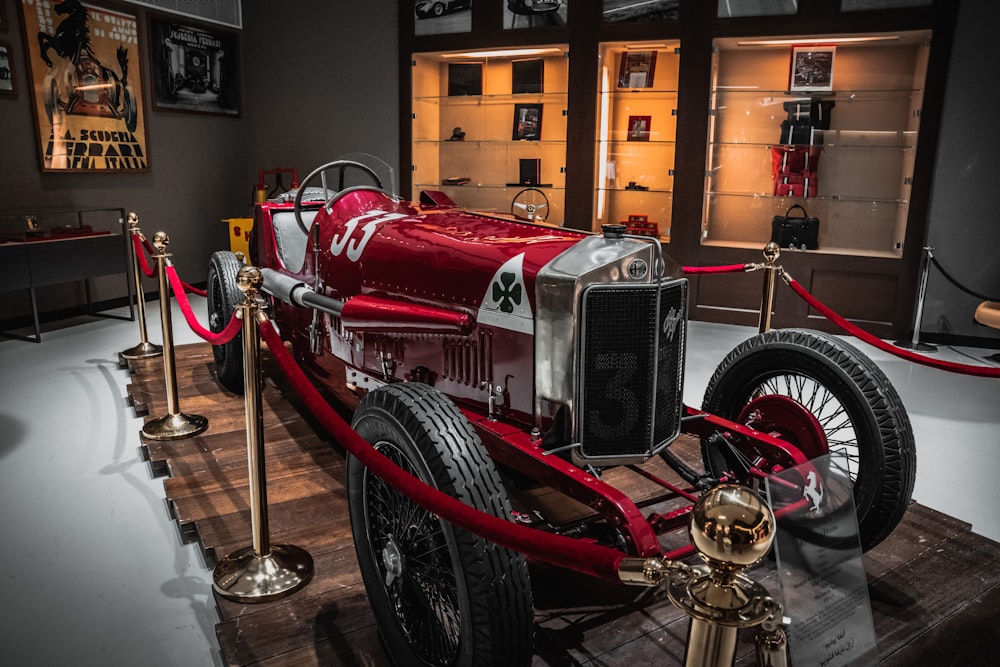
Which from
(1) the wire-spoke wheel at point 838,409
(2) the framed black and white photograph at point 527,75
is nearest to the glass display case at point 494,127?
(2) the framed black and white photograph at point 527,75

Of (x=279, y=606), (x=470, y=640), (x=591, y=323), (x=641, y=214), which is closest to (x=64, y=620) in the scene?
(x=279, y=606)

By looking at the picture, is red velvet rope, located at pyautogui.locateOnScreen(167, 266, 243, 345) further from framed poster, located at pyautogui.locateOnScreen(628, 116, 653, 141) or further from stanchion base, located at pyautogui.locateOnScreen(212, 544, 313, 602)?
framed poster, located at pyautogui.locateOnScreen(628, 116, 653, 141)

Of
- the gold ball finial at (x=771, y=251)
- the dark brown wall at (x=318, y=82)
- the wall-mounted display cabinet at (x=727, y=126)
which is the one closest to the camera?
the gold ball finial at (x=771, y=251)

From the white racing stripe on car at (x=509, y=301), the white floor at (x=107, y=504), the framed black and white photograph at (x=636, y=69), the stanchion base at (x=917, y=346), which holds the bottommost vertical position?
the white floor at (x=107, y=504)

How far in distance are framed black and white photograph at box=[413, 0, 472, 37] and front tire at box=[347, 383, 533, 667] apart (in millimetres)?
6272

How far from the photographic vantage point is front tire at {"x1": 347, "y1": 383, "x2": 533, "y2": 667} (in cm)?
176

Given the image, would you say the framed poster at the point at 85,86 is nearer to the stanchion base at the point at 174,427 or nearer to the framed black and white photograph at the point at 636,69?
the stanchion base at the point at 174,427

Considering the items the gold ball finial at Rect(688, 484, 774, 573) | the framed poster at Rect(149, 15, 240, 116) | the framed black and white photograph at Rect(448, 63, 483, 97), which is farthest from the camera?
the framed poster at Rect(149, 15, 240, 116)

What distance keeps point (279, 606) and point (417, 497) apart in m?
1.07

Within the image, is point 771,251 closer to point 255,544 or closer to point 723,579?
point 255,544

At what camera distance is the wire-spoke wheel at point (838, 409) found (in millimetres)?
2510

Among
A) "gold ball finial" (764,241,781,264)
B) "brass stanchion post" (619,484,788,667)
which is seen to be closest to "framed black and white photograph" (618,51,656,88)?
"gold ball finial" (764,241,781,264)

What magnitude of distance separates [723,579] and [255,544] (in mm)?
1968

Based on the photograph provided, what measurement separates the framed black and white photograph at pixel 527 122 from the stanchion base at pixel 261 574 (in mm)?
5757
